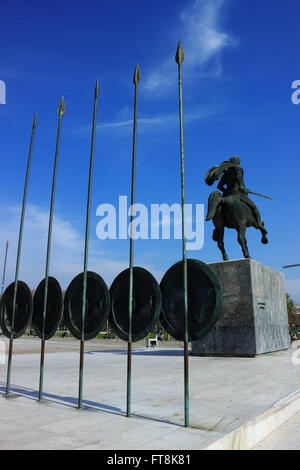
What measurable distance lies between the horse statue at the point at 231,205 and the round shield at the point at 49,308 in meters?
9.79

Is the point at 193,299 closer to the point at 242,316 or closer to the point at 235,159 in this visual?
the point at 242,316

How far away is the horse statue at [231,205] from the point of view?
15.9 m

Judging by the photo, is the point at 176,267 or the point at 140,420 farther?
the point at 176,267

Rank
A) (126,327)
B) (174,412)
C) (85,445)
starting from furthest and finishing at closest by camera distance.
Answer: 1. (126,327)
2. (174,412)
3. (85,445)

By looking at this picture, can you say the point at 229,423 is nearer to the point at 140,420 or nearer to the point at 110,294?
the point at 140,420

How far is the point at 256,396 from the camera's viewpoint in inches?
266

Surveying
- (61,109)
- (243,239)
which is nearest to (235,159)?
(243,239)

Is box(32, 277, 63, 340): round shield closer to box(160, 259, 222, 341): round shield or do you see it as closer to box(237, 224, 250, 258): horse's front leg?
box(160, 259, 222, 341): round shield

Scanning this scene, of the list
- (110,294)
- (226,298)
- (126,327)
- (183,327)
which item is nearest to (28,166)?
(110,294)

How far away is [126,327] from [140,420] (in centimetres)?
179

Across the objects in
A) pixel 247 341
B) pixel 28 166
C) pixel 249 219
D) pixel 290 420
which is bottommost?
pixel 290 420

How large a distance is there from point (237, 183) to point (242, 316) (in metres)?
6.05

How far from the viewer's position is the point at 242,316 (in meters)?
14.0

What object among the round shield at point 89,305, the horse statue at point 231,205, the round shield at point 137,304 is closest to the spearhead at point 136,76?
the round shield at point 137,304
